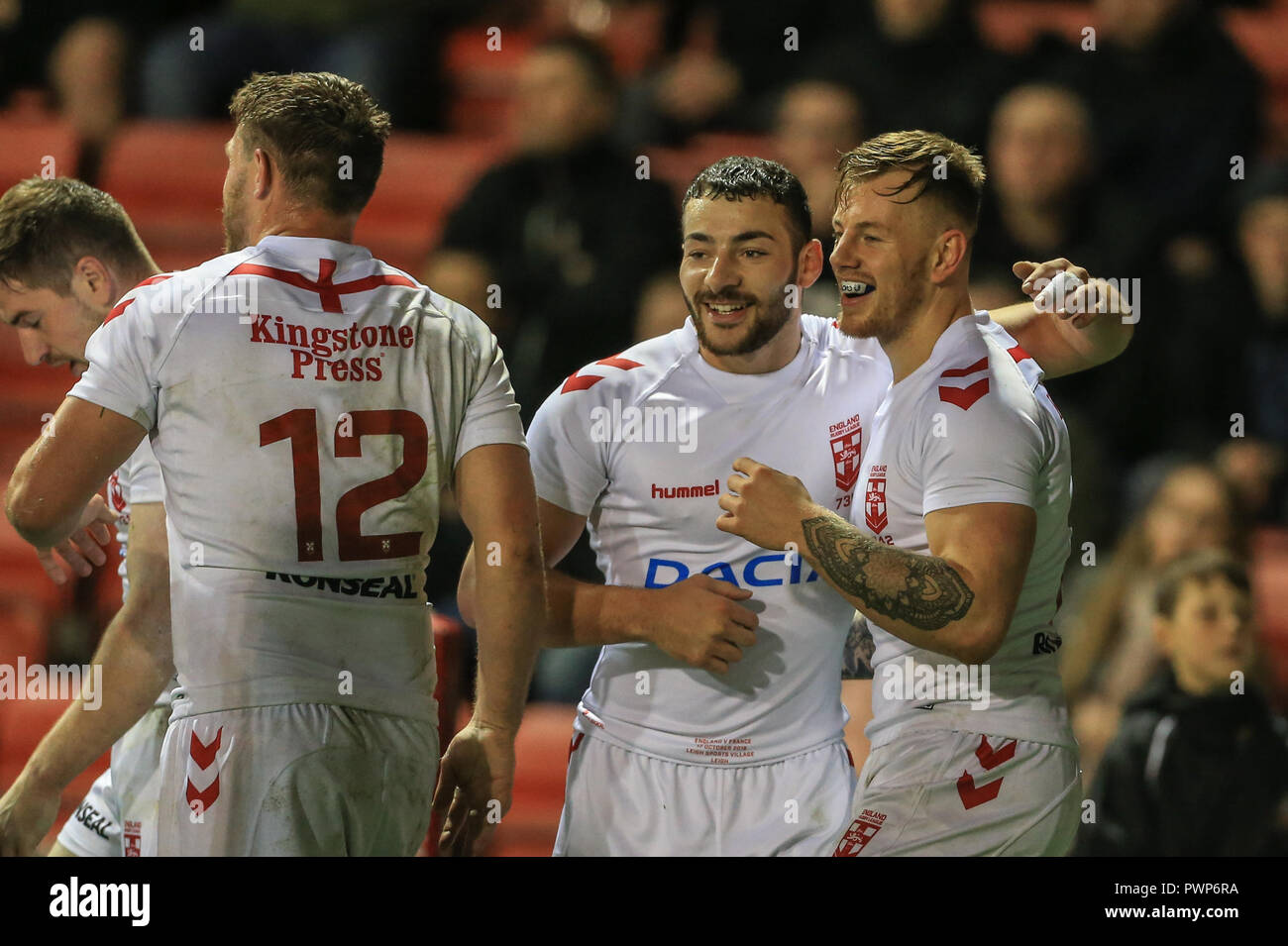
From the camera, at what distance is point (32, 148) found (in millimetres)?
7594

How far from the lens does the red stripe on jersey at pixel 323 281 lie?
3.03m

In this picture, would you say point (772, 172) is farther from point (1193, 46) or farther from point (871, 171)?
point (1193, 46)

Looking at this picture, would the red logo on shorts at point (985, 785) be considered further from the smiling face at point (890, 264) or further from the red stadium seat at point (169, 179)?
the red stadium seat at point (169, 179)

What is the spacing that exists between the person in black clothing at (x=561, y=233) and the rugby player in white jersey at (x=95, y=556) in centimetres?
251

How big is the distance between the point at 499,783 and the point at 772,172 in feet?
4.56

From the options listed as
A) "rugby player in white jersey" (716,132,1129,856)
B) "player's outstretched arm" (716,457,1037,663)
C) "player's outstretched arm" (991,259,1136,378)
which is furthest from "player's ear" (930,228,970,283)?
"player's outstretched arm" (716,457,1037,663)

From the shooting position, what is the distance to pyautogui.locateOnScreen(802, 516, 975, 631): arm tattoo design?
9.71ft

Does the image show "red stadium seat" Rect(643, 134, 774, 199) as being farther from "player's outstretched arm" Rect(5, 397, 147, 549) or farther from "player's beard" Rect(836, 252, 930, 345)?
"player's outstretched arm" Rect(5, 397, 147, 549)

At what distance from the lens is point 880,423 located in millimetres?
3340

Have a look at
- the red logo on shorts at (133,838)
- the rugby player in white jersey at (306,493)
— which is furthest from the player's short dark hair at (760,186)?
the red logo on shorts at (133,838)

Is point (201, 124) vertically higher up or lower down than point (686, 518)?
higher up

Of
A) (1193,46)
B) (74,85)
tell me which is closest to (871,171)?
(1193,46)

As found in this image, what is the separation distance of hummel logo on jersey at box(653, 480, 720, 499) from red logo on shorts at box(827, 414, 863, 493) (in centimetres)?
25

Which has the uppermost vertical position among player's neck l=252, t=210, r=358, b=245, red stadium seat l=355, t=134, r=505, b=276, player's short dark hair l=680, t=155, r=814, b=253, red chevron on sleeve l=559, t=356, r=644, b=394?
red stadium seat l=355, t=134, r=505, b=276
